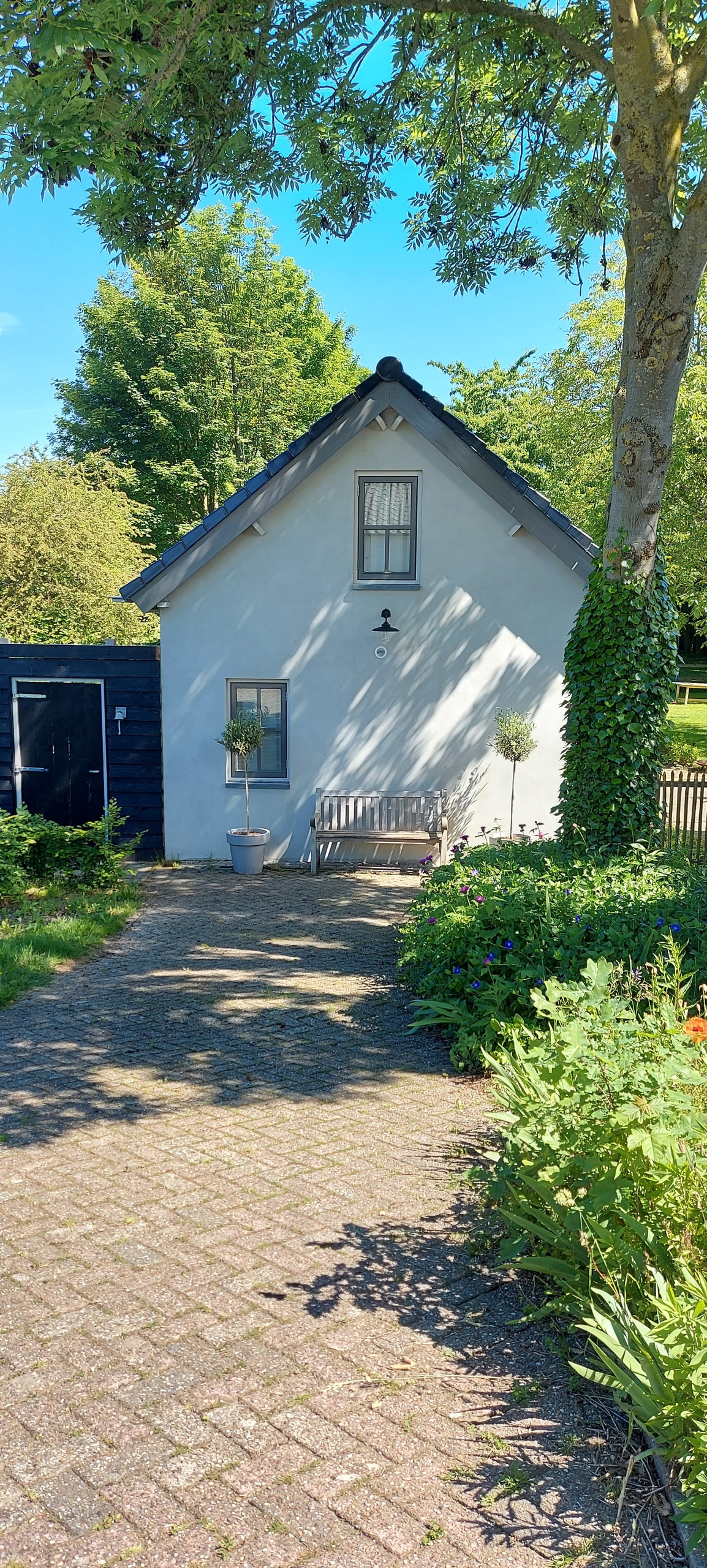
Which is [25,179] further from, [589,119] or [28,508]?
[28,508]

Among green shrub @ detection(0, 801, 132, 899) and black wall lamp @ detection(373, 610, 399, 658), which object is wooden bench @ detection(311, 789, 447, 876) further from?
green shrub @ detection(0, 801, 132, 899)

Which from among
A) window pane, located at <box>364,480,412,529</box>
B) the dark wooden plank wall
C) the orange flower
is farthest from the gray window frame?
the orange flower

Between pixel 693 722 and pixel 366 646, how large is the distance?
19979mm

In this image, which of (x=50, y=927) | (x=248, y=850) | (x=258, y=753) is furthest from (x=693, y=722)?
(x=50, y=927)

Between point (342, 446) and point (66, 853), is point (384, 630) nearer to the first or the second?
point (342, 446)

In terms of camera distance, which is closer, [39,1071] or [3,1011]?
[39,1071]

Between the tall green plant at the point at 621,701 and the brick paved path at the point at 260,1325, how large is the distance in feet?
9.28

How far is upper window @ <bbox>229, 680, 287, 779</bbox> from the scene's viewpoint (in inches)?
508

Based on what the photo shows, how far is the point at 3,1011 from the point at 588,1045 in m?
5.26

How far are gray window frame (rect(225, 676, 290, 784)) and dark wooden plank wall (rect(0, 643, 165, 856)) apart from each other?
35.9 inches

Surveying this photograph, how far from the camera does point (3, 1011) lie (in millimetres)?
7570

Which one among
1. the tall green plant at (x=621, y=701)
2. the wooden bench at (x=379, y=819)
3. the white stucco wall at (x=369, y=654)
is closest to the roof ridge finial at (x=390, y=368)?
the white stucco wall at (x=369, y=654)

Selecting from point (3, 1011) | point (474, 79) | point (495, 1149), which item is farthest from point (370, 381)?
point (495, 1149)

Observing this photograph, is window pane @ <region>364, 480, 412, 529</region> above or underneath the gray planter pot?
above
